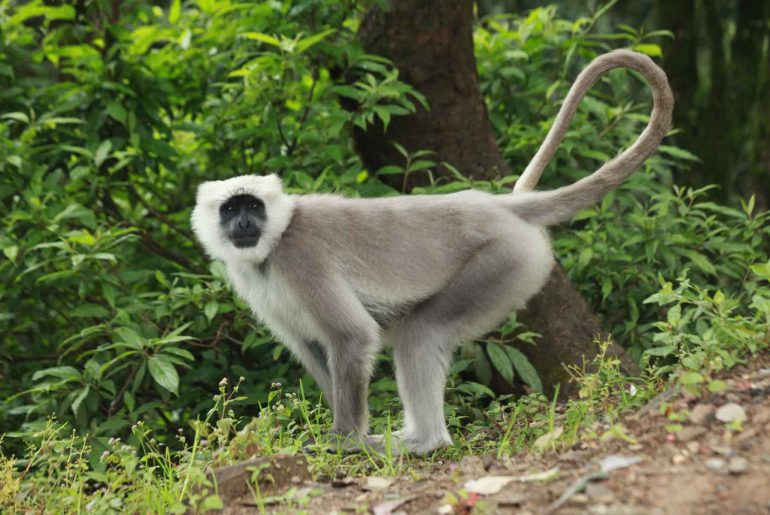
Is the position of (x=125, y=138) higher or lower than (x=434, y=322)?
higher

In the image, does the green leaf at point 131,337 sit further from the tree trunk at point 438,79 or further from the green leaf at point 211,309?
the tree trunk at point 438,79

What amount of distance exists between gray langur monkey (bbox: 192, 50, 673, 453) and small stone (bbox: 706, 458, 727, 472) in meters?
1.54

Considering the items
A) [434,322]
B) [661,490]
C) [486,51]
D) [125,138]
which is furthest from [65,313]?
[661,490]

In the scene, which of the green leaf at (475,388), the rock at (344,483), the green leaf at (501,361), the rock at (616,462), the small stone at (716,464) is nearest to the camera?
the small stone at (716,464)

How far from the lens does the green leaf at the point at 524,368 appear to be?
524 cm

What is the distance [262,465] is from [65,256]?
7.42ft

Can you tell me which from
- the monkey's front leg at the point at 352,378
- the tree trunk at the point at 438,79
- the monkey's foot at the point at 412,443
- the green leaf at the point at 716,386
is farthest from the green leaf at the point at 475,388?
the green leaf at the point at 716,386

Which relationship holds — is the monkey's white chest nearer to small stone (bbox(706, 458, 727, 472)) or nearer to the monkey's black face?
the monkey's black face

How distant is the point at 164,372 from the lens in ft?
15.4

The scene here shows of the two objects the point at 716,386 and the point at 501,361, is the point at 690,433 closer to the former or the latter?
the point at 716,386

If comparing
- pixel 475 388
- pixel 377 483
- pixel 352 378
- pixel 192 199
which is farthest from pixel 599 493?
pixel 192 199

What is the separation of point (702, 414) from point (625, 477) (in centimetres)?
49

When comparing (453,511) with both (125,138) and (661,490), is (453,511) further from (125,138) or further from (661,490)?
(125,138)

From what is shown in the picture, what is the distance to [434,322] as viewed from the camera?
4.43 metres
